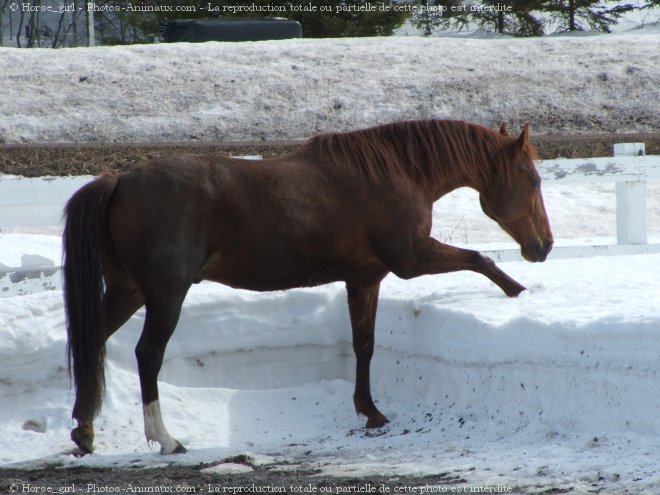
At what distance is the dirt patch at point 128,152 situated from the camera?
482 inches

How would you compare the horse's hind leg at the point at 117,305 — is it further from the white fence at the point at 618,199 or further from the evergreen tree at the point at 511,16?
the evergreen tree at the point at 511,16

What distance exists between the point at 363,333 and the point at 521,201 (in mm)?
1280

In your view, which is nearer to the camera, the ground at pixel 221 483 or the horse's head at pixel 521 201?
the ground at pixel 221 483

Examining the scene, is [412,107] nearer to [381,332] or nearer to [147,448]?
[381,332]

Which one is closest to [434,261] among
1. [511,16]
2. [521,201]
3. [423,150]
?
[423,150]

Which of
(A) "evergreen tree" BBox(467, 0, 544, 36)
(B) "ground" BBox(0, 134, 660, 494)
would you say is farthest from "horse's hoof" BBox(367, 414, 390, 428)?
(A) "evergreen tree" BBox(467, 0, 544, 36)

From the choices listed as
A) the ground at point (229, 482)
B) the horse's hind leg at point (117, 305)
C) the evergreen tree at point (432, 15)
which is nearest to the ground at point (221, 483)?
the ground at point (229, 482)

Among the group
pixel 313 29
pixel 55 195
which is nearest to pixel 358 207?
pixel 55 195

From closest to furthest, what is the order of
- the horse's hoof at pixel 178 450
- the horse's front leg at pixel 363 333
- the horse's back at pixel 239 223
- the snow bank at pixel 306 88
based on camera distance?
the horse's back at pixel 239 223, the horse's hoof at pixel 178 450, the horse's front leg at pixel 363 333, the snow bank at pixel 306 88

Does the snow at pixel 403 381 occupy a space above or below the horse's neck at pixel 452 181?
below

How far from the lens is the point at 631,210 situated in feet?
29.4

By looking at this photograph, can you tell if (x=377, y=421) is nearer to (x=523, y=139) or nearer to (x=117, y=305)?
(x=117, y=305)

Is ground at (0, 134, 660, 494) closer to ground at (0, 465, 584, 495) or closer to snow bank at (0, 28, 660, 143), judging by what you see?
ground at (0, 465, 584, 495)

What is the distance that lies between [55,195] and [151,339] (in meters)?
2.66
